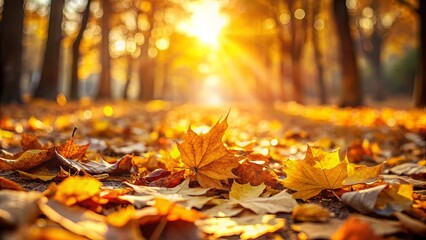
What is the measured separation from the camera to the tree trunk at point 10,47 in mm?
9391

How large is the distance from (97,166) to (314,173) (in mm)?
1079

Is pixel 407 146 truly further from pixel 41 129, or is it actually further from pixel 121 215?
pixel 41 129

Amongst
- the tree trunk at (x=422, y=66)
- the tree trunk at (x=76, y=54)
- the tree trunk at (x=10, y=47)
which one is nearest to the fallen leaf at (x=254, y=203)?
the tree trunk at (x=422, y=66)

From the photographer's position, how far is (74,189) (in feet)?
3.97

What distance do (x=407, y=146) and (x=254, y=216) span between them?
3078 millimetres

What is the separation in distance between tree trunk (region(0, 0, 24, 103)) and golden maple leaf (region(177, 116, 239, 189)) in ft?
29.9

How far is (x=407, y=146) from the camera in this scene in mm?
3861

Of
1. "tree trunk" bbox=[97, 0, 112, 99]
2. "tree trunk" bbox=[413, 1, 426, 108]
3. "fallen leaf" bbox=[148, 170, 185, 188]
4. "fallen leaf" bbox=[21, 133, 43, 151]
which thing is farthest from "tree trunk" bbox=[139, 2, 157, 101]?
"fallen leaf" bbox=[148, 170, 185, 188]

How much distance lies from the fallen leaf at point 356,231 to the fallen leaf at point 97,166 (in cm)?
120

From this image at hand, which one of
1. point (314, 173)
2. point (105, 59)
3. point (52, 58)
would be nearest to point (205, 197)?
point (314, 173)

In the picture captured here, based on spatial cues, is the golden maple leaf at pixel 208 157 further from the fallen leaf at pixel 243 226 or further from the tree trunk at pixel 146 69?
the tree trunk at pixel 146 69

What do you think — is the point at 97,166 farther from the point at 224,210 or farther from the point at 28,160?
the point at 224,210

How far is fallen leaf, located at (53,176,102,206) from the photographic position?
1.18m

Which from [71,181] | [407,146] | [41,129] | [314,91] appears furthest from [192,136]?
[314,91]
